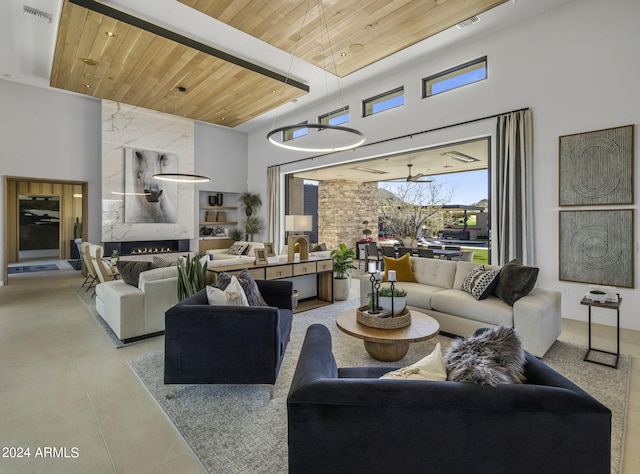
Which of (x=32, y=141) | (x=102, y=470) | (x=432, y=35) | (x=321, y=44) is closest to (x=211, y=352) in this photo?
(x=102, y=470)

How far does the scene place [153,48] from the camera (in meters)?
4.86

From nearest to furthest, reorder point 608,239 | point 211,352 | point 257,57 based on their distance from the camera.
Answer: point 211,352 → point 608,239 → point 257,57

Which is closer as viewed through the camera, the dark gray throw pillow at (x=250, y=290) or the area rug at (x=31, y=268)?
the dark gray throw pillow at (x=250, y=290)

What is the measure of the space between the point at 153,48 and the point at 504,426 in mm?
5998

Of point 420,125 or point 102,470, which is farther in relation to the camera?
point 420,125

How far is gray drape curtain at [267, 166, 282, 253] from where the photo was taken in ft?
29.3

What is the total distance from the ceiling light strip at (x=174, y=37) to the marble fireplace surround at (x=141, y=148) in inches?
141

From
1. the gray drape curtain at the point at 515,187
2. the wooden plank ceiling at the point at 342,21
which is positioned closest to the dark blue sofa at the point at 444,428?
the gray drape curtain at the point at 515,187

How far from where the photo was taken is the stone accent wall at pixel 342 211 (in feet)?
35.9

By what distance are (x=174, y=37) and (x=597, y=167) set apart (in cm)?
594

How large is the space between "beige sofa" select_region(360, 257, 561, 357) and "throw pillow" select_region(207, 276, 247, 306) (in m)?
2.29

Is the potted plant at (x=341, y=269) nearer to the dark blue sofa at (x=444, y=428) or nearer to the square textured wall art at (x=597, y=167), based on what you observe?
the square textured wall art at (x=597, y=167)

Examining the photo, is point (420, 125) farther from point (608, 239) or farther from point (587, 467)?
point (587, 467)

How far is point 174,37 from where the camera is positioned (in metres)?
4.66
